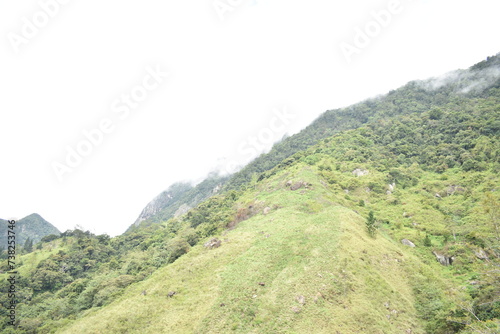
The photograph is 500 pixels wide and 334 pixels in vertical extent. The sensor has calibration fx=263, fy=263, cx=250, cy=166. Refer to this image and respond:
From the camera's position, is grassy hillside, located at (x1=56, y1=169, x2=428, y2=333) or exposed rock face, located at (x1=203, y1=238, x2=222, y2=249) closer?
grassy hillside, located at (x1=56, y1=169, x2=428, y2=333)

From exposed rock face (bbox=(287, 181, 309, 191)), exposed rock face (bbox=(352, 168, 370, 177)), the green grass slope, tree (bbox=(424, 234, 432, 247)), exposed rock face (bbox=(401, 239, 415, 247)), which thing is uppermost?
the green grass slope

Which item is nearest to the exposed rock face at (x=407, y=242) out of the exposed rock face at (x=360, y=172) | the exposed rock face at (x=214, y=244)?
the exposed rock face at (x=214, y=244)

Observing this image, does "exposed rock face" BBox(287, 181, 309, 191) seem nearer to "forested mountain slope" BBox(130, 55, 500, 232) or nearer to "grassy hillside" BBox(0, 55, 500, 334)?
"grassy hillside" BBox(0, 55, 500, 334)

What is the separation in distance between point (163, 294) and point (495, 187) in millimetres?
65408

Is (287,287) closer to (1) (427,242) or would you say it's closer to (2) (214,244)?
(2) (214,244)

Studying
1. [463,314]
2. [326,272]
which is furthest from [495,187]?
[326,272]

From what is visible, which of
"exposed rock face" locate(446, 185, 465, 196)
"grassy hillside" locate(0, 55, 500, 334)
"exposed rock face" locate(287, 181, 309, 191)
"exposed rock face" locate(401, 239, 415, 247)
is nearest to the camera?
"grassy hillside" locate(0, 55, 500, 334)

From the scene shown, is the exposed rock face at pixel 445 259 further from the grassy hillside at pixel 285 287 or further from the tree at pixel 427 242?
the grassy hillside at pixel 285 287

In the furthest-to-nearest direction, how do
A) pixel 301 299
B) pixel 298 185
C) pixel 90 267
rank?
pixel 90 267
pixel 298 185
pixel 301 299

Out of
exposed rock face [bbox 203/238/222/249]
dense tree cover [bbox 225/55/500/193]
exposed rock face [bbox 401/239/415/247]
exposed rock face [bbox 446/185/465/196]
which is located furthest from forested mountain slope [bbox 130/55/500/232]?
exposed rock face [bbox 401/239/415/247]

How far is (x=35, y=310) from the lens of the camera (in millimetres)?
60438

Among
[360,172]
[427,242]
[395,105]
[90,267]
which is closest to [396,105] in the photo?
[395,105]

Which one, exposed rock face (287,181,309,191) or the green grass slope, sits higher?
the green grass slope

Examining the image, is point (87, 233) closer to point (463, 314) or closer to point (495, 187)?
point (463, 314)
